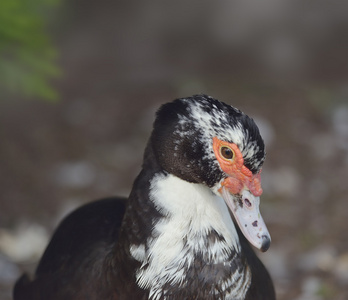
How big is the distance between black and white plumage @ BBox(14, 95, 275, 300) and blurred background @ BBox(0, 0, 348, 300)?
4.30 ft

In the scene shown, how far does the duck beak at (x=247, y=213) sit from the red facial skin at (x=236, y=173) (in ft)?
0.07

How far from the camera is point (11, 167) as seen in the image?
479 centimetres

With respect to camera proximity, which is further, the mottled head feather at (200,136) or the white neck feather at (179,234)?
the white neck feather at (179,234)

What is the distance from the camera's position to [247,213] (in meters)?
2.74

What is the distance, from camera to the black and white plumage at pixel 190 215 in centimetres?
264

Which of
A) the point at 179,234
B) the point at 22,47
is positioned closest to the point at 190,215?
the point at 179,234

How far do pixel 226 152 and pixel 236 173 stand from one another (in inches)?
3.8

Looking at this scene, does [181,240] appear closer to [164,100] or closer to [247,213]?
[247,213]

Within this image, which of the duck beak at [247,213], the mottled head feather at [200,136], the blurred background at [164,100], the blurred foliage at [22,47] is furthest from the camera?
the blurred background at [164,100]

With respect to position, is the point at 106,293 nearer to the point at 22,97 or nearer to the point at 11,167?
the point at 11,167

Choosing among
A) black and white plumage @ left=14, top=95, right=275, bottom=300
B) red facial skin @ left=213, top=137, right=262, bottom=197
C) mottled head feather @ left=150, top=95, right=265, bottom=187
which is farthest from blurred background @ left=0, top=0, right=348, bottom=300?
red facial skin @ left=213, top=137, right=262, bottom=197

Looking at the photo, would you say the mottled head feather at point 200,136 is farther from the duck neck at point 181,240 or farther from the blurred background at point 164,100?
the blurred background at point 164,100

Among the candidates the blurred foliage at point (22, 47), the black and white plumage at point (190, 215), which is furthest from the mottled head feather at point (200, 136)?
the blurred foliage at point (22, 47)

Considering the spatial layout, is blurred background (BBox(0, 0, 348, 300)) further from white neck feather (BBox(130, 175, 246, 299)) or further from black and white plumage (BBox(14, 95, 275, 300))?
white neck feather (BBox(130, 175, 246, 299))
